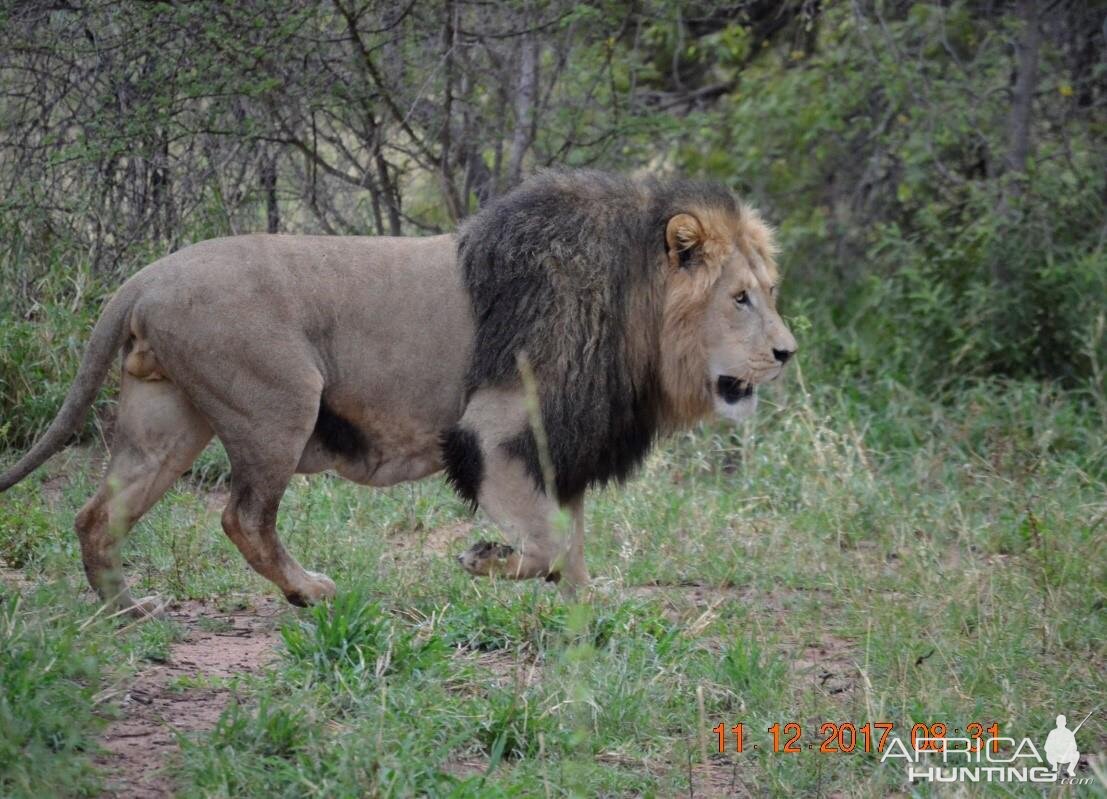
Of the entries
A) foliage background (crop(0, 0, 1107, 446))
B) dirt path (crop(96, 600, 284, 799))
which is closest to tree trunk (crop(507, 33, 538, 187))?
foliage background (crop(0, 0, 1107, 446))

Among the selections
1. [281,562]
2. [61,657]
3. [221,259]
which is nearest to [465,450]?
[281,562]

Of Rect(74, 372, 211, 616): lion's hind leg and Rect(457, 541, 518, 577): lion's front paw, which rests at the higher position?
Rect(74, 372, 211, 616): lion's hind leg

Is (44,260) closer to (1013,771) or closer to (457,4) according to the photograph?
(457,4)

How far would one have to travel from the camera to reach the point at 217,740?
2.92 m

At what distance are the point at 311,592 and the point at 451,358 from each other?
82 cm

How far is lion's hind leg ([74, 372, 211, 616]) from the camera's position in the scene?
13.5ft

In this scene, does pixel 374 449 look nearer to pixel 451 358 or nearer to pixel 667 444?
pixel 451 358

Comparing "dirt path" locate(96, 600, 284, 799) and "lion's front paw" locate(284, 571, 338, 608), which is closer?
"dirt path" locate(96, 600, 284, 799)

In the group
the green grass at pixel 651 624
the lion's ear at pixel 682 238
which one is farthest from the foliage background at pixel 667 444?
the lion's ear at pixel 682 238

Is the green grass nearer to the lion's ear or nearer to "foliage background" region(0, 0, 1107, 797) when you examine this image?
"foliage background" region(0, 0, 1107, 797)

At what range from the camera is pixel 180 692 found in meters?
3.37

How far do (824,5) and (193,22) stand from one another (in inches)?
144

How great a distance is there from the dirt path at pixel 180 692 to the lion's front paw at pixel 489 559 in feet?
1.95

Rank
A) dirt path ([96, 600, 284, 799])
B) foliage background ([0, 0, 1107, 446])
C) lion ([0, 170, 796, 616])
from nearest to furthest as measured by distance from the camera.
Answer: dirt path ([96, 600, 284, 799]) < lion ([0, 170, 796, 616]) < foliage background ([0, 0, 1107, 446])
